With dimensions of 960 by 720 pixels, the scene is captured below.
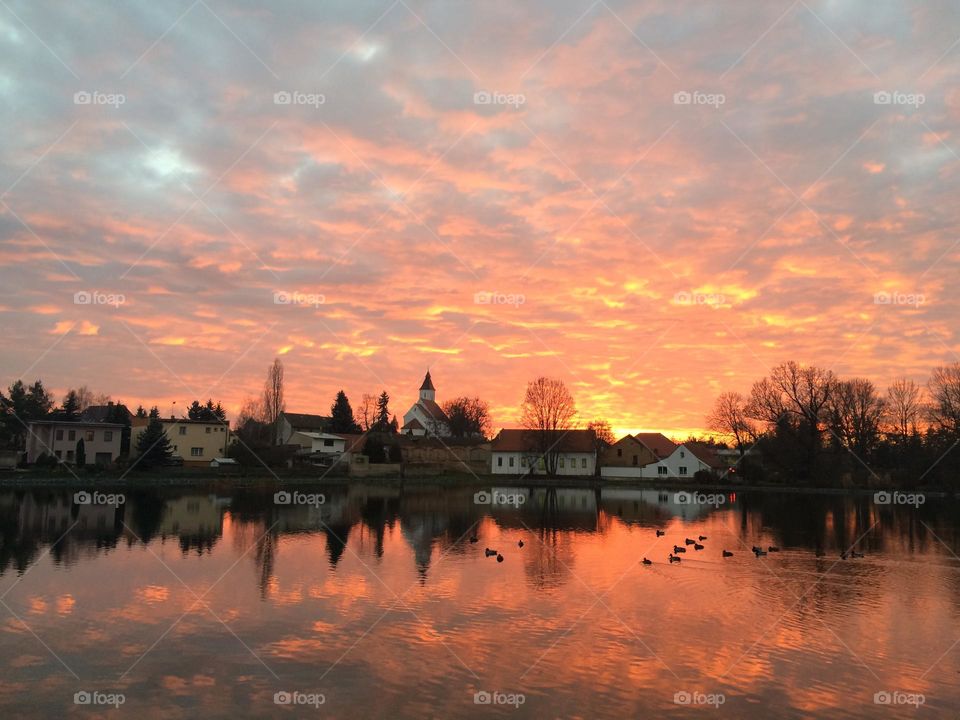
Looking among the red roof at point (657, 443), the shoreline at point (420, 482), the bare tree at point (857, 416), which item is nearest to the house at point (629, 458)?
the red roof at point (657, 443)

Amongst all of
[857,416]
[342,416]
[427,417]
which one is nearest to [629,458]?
[857,416]

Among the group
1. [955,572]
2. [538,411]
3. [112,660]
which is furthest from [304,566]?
[538,411]

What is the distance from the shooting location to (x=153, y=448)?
198 feet

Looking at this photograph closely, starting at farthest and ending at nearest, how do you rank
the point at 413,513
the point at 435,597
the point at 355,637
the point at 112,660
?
the point at 413,513 → the point at 435,597 → the point at 355,637 → the point at 112,660

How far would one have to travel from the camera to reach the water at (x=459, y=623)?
11695 millimetres

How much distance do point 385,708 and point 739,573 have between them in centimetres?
1603

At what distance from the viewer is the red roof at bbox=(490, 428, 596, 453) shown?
85.0 meters

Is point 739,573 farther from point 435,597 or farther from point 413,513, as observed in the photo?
point 413,513

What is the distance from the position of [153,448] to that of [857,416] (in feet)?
249

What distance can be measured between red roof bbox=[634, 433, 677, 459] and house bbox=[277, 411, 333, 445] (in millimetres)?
48187

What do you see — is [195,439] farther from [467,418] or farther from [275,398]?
[467,418]

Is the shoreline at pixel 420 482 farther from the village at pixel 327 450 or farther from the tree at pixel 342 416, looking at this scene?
the tree at pixel 342 416

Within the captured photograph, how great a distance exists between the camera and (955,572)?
24219mm

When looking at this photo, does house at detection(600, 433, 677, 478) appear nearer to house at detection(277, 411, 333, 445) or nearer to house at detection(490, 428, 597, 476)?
house at detection(490, 428, 597, 476)
